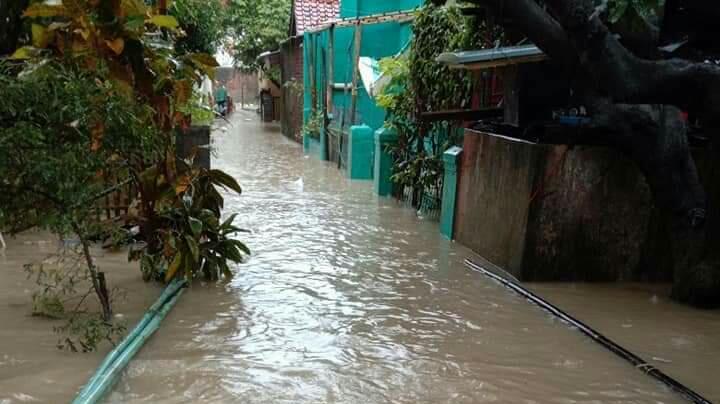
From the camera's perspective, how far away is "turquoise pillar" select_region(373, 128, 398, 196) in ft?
36.3

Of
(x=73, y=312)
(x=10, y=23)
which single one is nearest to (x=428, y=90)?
(x=10, y=23)

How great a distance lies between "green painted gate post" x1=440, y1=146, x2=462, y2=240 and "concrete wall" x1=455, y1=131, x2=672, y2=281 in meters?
1.40

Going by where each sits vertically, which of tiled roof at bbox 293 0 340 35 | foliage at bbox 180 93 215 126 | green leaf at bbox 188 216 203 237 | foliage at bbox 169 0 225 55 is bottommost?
green leaf at bbox 188 216 203 237

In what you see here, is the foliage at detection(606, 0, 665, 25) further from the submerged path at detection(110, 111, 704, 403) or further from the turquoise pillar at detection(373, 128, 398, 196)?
the turquoise pillar at detection(373, 128, 398, 196)

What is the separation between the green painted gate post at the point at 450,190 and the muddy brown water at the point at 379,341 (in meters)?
0.73

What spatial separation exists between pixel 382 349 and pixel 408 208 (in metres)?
5.75

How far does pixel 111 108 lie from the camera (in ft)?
13.6

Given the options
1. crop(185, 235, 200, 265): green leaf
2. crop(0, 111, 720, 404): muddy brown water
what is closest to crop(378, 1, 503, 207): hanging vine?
crop(0, 111, 720, 404): muddy brown water

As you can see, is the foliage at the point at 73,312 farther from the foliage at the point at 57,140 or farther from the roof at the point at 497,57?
the roof at the point at 497,57

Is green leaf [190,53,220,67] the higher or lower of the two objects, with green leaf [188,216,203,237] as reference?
higher

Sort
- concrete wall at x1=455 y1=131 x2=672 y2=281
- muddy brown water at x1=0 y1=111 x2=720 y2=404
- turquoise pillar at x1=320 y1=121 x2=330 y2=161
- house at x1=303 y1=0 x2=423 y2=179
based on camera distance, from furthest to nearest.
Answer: turquoise pillar at x1=320 y1=121 x2=330 y2=161, house at x1=303 y1=0 x2=423 y2=179, concrete wall at x1=455 y1=131 x2=672 y2=281, muddy brown water at x1=0 y1=111 x2=720 y2=404

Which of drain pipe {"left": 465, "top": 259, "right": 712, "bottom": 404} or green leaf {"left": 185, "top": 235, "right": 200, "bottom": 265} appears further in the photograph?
green leaf {"left": 185, "top": 235, "right": 200, "bottom": 265}

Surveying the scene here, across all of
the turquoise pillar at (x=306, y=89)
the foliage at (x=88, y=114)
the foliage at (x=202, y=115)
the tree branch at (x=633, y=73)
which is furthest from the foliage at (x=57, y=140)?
the turquoise pillar at (x=306, y=89)

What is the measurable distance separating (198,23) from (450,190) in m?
8.71
